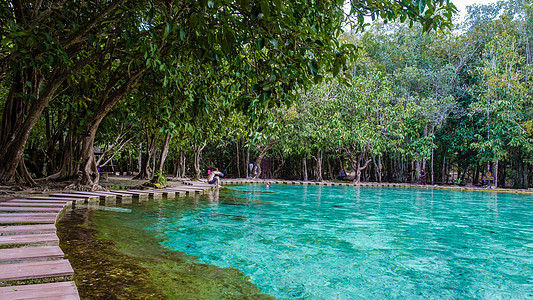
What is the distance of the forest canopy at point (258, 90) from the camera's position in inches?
173

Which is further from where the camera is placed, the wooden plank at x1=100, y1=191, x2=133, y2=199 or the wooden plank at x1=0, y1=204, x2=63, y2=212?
the wooden plank at x1=100, y1=191, x2=133, y2=199

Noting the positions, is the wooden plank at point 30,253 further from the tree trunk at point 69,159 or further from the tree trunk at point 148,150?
the tree trunk at point 148,150

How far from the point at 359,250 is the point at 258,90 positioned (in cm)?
391

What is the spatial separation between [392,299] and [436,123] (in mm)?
24163

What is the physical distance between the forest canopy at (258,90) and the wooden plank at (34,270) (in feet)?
7.78

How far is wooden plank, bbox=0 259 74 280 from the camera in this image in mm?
2666

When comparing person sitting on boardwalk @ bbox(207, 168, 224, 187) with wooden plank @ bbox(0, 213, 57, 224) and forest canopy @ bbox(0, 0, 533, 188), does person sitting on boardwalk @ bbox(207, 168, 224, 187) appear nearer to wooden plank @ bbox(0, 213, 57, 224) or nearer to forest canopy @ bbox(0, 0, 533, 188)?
forest canopy @ bbox(0, 0, 533, 188)

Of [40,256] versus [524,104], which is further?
[524,104]

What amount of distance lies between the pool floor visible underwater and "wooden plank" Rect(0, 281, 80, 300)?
2.24ft

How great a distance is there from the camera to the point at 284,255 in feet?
18.3

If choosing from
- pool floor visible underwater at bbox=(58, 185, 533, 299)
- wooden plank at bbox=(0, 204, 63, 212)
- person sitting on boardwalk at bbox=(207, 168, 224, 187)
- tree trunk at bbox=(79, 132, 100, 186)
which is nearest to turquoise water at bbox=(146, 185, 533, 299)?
pool floor visible underwater at bbox=(58, 185, 533, 299)

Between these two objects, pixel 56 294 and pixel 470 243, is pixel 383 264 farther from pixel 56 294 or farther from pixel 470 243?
pixel 56 294

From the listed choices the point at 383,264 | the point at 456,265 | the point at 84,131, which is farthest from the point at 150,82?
the point at 456,265

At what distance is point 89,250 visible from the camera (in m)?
4.61
